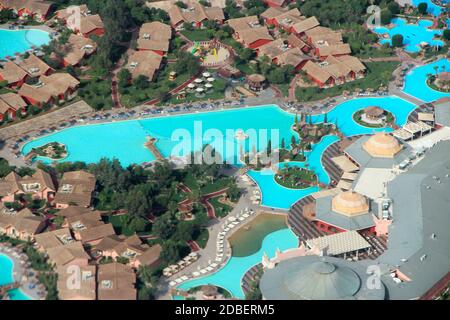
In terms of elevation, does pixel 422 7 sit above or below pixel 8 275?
above

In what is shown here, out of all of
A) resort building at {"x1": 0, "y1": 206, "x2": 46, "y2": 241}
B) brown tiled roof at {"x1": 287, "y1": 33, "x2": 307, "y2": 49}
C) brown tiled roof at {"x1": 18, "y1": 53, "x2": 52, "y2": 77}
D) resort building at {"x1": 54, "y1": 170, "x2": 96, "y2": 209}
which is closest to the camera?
resort building at {"x1": 0, "y1": 206, "x2": 46, "y2": 241}

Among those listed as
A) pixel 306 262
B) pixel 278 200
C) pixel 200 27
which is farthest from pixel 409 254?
pixel 200 27

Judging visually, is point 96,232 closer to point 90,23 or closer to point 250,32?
point 250,32

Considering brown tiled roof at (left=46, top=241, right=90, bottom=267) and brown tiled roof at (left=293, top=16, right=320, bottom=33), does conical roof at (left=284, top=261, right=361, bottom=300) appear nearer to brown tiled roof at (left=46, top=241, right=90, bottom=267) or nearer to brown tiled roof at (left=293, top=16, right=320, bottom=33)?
brown tiled roof at (left=46, top=241, right=90, bottom=267)

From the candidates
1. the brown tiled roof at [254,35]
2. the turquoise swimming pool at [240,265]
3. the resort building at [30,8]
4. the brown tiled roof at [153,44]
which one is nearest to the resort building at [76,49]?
the brown tiled roof at [153,44]

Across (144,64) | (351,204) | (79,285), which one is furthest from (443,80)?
(79,285)

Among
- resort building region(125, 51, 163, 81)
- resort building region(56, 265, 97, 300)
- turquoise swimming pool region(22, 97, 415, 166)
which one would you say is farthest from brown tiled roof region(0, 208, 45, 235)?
resort building region(125, 51, 163, 81)

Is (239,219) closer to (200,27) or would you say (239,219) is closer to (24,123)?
(24,123)
